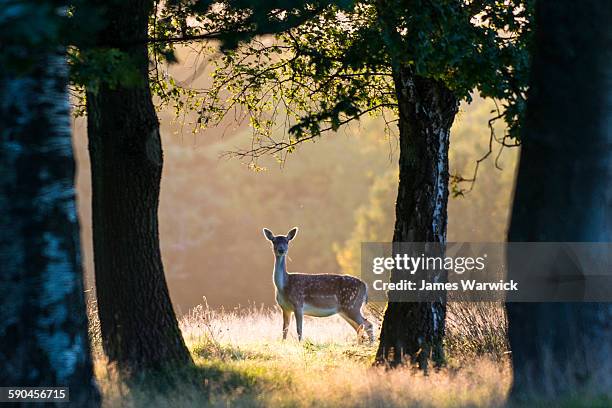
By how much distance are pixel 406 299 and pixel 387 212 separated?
157 ft

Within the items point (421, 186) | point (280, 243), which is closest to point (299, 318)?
point (280, 243)

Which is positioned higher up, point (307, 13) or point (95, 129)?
point (307, 13)

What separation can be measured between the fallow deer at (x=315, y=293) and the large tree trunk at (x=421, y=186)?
610 centimetres

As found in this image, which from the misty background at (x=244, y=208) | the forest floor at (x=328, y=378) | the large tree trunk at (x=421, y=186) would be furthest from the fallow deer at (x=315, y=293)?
the misty background at (x=244, y=208)

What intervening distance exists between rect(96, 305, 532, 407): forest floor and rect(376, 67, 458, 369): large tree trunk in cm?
54

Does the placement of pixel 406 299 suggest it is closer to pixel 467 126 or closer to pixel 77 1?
pixel 77 1

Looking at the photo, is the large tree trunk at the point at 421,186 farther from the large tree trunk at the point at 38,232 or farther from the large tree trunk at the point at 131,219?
the large tree trunk at the point at 38,232

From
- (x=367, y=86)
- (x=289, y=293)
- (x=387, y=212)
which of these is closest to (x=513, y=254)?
(x=367, y=86)

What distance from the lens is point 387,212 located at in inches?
2411

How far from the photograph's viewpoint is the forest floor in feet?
30.0

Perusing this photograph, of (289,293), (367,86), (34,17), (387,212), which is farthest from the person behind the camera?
(387,212)

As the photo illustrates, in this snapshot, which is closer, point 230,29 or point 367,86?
point 230,29

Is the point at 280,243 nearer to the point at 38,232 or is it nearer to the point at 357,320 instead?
the point at 357,320

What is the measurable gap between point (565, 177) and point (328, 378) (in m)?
3.06
